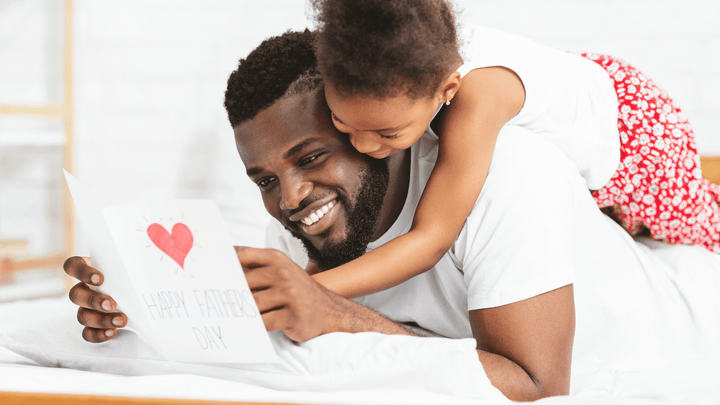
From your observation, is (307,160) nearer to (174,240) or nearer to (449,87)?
(449,87)

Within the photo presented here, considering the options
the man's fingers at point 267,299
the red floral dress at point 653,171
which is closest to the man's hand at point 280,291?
the man's fingers at point 267,299

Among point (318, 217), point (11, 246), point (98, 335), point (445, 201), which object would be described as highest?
point (445, 201)

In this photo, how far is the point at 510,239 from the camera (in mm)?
838

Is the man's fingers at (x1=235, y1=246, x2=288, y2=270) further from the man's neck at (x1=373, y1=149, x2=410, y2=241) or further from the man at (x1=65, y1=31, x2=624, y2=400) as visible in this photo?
the man's neck at (x1=373, y1=149, x2=410, y2=241)

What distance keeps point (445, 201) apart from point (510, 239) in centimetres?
11

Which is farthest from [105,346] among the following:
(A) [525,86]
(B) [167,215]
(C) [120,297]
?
(A) [525,86]

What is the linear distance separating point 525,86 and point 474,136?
0.65ft

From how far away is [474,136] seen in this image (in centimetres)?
88

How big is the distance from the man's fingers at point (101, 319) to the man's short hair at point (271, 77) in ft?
1.27

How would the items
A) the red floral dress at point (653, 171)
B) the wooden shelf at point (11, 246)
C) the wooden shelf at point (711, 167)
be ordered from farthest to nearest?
the wooden shelf at point (11, 246), the wooden shelf at point (711, 167), the red floral dress at point (653, 171)

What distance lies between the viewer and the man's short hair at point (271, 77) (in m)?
0.97

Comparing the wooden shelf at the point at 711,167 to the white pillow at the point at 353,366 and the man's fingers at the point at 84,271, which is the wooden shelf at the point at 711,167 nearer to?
the white pillow at the point at 353,366

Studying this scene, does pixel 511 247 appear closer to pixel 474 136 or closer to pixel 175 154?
pixel 474 136

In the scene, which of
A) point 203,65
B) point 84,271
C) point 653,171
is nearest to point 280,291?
point 84,271
